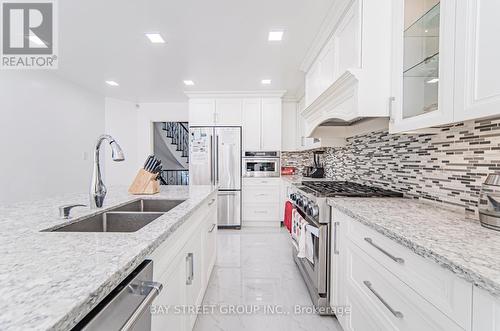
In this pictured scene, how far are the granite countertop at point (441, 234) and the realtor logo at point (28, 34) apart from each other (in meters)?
2.88

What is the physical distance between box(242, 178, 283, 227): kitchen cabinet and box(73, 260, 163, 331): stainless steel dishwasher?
3544 millimetres

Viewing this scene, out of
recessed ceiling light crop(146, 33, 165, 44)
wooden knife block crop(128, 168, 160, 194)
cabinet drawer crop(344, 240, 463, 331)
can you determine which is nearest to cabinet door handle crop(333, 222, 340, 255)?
cabinet drawer crop(344, 240, 463, 331)

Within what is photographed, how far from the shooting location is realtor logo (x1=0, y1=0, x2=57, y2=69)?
2.07 meters

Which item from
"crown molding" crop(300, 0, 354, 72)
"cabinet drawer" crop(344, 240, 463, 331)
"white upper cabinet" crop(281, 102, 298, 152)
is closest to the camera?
"cabinet drawer" crop(344, 240, 463, 331)

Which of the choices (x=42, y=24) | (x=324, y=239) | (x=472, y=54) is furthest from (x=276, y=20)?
(x=42, y=24)

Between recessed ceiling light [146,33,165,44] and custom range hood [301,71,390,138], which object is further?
recessed ceiling light [146,33,165,44]

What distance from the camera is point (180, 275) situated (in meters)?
1.23

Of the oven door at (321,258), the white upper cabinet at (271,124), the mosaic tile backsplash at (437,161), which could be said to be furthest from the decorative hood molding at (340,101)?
the white upper cabinet at (271,124)

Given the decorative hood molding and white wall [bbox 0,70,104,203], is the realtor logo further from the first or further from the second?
the decorative hood molding

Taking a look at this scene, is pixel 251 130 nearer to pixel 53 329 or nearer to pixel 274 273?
pixel 274 273

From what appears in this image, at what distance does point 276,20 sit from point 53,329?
2445 mm

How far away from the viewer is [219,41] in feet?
8.38

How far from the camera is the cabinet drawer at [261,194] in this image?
4332 mm

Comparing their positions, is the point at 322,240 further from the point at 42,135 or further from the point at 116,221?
the point at 42,135
